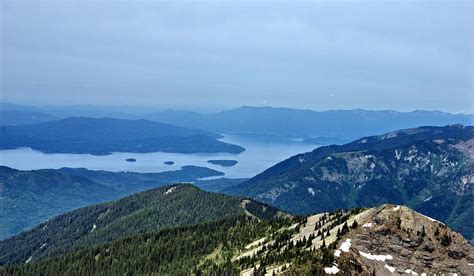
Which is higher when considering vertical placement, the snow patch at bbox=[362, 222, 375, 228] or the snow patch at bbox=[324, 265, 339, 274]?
the snow patch at bbox=[362, 222, 375, 228]

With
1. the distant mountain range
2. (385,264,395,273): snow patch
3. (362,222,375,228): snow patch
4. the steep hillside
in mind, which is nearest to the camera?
(385,264,395,273): snow patch

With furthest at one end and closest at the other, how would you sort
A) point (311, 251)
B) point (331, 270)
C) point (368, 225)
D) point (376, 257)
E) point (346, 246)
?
point (368, 225), point (311, 251), point (346, 246), point (376, 257), point (331, 270)

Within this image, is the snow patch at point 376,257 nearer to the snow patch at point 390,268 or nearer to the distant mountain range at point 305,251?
the distant mountain range at point 305,251

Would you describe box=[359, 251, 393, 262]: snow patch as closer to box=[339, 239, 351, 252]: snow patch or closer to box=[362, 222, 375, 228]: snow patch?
box=[339, 239, 351, 252]: snow patch

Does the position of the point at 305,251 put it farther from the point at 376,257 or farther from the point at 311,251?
the point at 376,257

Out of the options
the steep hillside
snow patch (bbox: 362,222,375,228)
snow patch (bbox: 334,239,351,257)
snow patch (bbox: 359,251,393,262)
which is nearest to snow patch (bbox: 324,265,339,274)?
the steep hillside

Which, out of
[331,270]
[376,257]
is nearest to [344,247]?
[376,257]

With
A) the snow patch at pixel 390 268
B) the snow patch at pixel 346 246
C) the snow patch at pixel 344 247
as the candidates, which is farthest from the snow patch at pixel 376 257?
the snow patch at pixel 344 247

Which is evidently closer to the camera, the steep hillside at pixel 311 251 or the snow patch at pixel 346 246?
the steep hillside at pixel 311 251

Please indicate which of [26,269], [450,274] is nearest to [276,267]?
[450,274]
